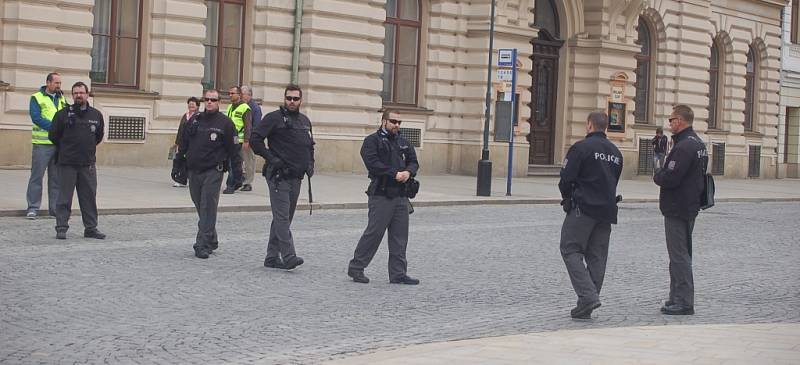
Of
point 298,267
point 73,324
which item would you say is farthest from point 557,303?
point 73,324

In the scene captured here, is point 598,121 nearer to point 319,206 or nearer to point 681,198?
point 681,198

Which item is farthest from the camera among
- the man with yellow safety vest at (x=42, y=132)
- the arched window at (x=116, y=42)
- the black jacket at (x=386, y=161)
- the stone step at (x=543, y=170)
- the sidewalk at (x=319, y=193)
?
the stone step at (x=543, y=170)

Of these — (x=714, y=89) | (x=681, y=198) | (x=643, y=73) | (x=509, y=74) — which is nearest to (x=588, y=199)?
(x=681, y=198)

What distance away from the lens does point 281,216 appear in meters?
13.1

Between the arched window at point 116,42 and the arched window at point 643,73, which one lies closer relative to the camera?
the arched window at point 116,42

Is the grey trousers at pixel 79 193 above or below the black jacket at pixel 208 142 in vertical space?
below

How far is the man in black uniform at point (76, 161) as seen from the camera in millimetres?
14930

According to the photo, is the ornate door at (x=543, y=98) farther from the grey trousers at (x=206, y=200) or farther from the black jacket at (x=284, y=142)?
the black jacket at (x=284, y=142)

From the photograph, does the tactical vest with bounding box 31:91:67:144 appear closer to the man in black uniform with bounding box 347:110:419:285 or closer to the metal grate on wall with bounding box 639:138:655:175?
the man in black uniform with bounding box 347:110:419:285

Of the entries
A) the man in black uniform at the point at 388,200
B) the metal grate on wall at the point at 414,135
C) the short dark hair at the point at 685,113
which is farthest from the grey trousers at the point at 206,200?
the metal grate on wall at the point at 414,135

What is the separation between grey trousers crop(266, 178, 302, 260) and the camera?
514 inches

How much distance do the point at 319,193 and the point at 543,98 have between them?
14865 millimetres

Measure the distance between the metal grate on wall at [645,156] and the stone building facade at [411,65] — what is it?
0.14 feet

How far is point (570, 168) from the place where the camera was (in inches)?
430
